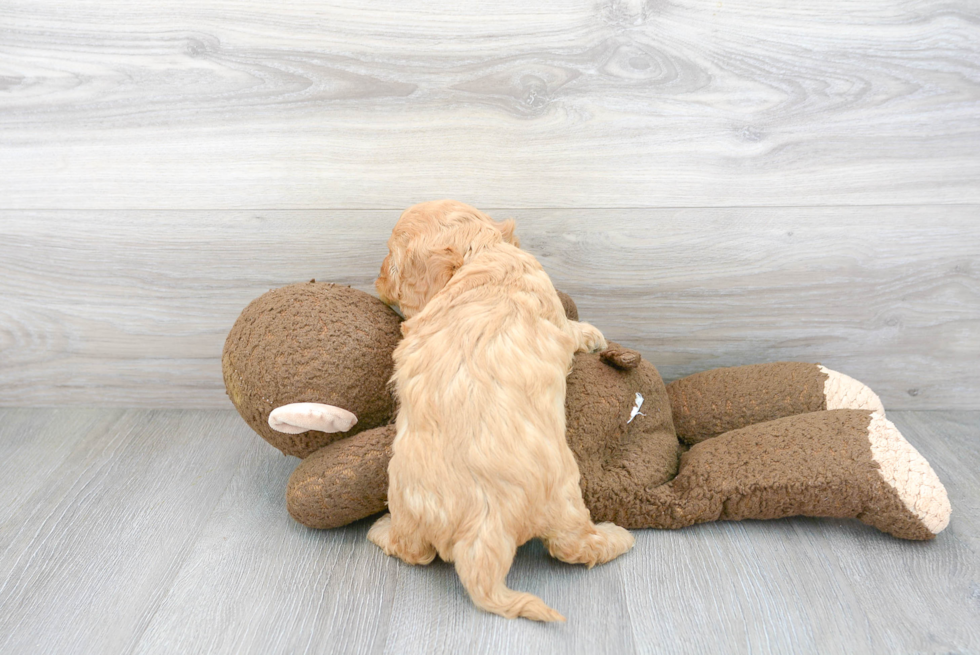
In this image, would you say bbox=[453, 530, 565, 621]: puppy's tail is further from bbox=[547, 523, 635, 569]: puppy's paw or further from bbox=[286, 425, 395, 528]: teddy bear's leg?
bbox=[286, 425, 395, 528]: teddy bear's leg

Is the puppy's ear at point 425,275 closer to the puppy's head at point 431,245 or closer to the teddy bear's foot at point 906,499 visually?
the puppy's head at point 431,245

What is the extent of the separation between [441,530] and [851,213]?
3.08ft

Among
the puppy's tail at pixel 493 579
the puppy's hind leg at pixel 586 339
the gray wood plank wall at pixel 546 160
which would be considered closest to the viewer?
the puppy's tail at pixel 493 579

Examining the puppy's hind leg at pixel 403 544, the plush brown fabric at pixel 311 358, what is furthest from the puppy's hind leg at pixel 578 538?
the plush brown fabric at pixel 311 358

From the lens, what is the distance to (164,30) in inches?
45.8

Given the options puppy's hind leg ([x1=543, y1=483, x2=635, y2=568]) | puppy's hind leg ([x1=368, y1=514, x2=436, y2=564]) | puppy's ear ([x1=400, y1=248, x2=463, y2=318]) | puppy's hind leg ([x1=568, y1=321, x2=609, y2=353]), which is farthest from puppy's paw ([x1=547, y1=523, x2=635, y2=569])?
puppy's ear ([x1=400, y1=248, x2=463, y2=318])

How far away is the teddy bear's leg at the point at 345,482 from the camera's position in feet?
3.23

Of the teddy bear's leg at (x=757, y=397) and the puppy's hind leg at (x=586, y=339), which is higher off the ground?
the puppy's hind leg at (x=586, y=339)

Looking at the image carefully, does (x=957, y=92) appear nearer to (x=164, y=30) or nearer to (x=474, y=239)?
(x=474, y=239)

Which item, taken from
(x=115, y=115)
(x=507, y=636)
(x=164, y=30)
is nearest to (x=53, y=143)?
(x=115, y=115)

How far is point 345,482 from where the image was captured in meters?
0.98

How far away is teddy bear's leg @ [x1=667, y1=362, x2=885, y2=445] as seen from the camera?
3.85 feet

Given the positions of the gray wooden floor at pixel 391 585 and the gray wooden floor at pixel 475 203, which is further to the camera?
the gray wooden floor at pixel 475 203

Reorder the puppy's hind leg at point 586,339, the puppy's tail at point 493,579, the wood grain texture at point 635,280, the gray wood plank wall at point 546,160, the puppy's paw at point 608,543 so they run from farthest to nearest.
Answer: the wood grain texture at point 635,280 → the gray wood plank wall at point 546,160 → the puppy's hind leg at point 586,339 → the puppy's paw at point 608,543 → the puppy's tail at point 493,579
